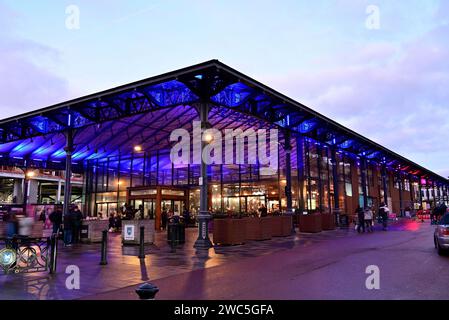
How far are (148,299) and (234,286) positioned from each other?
450 cm

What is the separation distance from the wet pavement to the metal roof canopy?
7.37 metres

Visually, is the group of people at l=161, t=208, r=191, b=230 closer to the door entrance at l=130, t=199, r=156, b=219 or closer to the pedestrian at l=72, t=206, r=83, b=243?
the door entrance at l=130, t=199, r=156, b=219

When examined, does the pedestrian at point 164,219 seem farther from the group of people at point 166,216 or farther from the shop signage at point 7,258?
the shop signage at point 7,258

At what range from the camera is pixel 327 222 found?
26453 millimetres

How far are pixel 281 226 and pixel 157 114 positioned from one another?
10.6 metres

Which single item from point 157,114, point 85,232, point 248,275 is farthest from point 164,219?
point 248,275

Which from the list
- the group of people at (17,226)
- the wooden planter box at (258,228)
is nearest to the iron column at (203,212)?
the wooden planter box at (258,228)

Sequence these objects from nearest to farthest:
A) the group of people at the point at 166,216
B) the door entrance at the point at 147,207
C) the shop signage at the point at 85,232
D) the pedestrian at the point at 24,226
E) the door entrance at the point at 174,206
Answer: the pedestrian at the point at 24,226
the shop signage at the point at 85,232
the group of people at the point at 166,216
the door entrance at the point at 147,207
the door entrance at the point at 174,206

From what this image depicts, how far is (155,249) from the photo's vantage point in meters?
15.8

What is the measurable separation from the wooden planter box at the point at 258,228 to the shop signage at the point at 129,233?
18.2 feet

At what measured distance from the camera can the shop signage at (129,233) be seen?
1745 centimetres

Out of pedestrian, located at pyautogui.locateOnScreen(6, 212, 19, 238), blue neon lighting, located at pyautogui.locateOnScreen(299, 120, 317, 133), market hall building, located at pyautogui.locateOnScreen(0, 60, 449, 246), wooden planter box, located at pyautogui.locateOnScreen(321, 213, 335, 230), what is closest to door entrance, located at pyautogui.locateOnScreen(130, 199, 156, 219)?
market hall building, located at pyautogui.locateOnScreen(0, 60, 449, 246)

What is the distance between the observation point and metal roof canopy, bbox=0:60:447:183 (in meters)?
16.8
